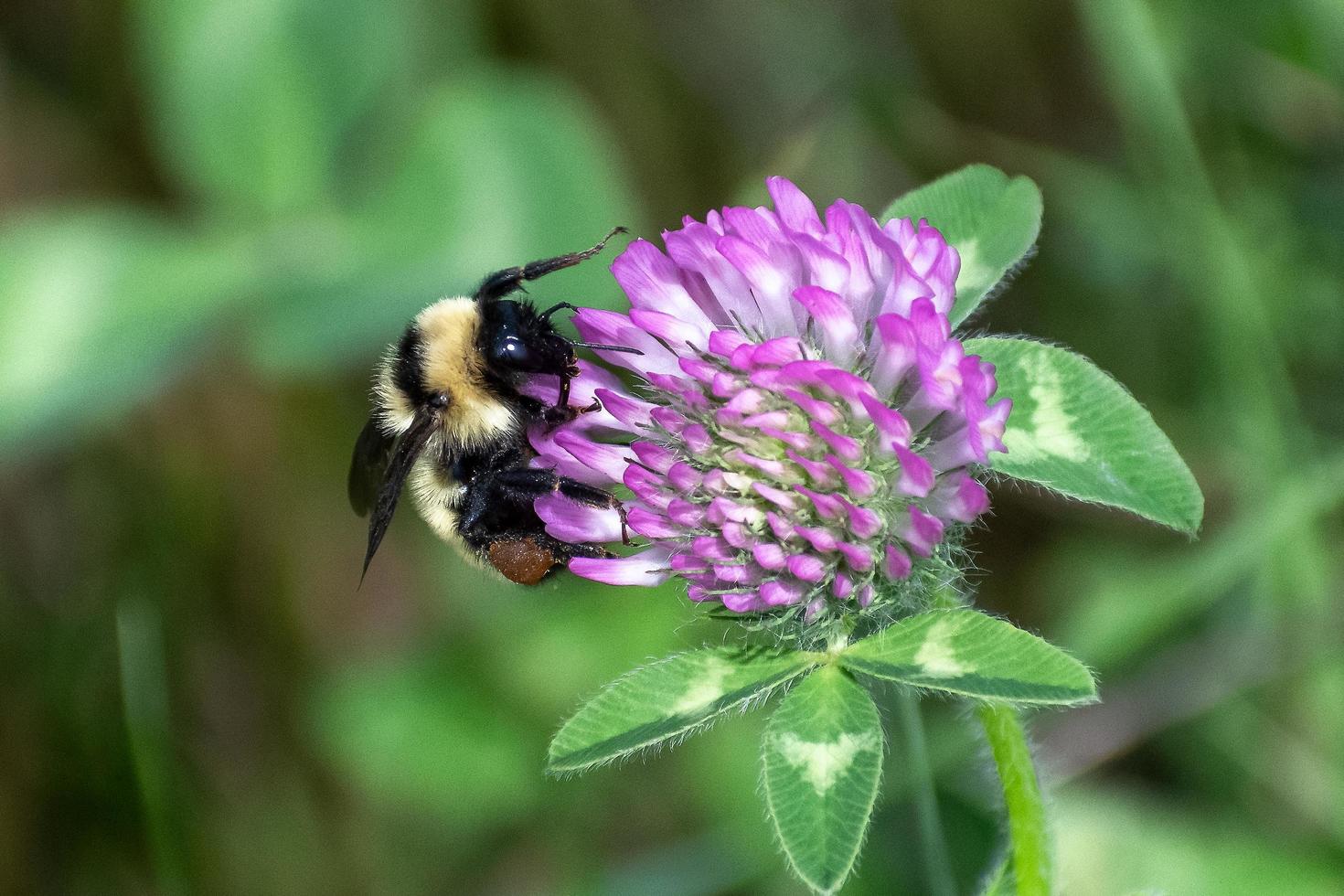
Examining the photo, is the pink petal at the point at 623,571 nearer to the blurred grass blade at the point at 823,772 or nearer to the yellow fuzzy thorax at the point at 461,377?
the blurred grass blade at the point at 823,772

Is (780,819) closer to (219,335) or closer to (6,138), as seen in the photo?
(219,335)

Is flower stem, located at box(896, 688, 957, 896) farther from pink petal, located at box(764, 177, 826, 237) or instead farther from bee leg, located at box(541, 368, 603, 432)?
pink petal, located at box(764, 177, 826, 237)

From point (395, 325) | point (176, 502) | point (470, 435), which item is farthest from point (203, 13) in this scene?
point (470, 435)

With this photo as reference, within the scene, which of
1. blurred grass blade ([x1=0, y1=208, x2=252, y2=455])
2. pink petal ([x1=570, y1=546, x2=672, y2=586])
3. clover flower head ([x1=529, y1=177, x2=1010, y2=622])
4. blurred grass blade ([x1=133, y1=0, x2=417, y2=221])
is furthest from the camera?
blurred grass blade ([x1=133, y1=0, x2=417, y2=221])

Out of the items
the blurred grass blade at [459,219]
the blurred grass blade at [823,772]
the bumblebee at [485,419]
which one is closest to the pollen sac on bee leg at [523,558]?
the bumblebee at [485,419]

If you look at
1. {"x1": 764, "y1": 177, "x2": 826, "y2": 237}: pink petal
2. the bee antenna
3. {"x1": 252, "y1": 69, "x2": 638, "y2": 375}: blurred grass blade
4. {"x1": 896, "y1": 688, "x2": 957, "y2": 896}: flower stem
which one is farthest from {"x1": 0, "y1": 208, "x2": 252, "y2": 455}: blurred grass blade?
{"x1": 764, "y1": 177, "x2": 826, "y2": 237}: pink petal

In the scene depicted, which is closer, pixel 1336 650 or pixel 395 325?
pixel 1336 650

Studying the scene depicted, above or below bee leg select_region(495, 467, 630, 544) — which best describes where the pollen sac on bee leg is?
below
